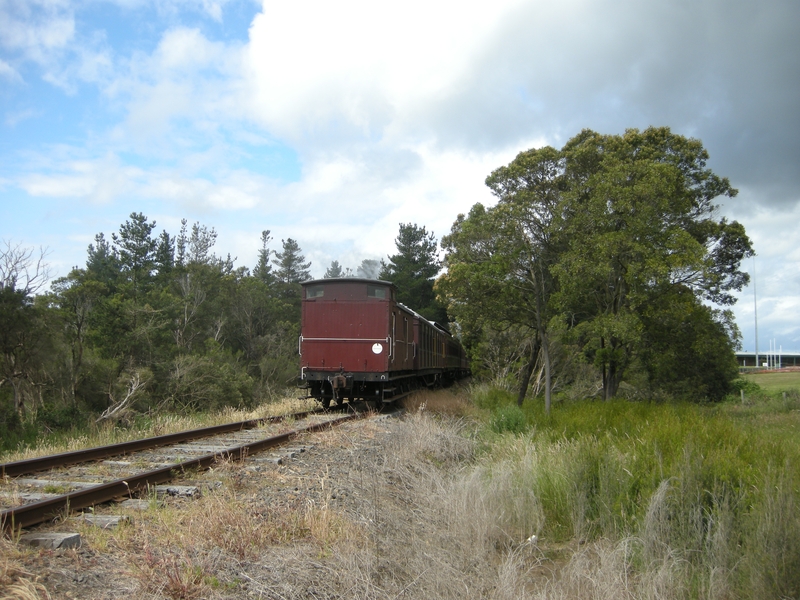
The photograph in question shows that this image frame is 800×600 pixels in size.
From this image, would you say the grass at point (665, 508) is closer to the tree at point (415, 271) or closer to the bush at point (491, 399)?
the bush at point (491, 399)

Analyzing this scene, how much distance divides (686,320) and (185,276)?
36693 millimetres

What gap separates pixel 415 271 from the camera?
162ft

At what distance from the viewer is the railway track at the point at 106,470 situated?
5238mm

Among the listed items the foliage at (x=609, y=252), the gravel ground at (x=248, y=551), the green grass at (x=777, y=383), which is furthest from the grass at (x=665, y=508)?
the green grass at (x=777, y=383)

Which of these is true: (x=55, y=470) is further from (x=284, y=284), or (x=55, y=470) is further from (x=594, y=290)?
(x=284, y=284)

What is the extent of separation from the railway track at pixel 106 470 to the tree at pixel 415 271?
1401 inches

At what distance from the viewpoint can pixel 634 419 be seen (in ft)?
32.4


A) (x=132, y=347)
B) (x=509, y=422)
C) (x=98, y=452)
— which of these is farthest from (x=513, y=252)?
(x=132, y=347)

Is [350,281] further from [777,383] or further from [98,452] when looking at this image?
[777,383]

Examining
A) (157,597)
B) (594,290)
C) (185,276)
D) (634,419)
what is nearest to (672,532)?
(157,597)

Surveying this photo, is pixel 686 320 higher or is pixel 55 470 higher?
pixel 686 320

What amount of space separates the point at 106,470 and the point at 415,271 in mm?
42425

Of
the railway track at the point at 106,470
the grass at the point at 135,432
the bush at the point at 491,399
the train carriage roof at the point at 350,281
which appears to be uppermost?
the train carriage roof at the point at 350,281

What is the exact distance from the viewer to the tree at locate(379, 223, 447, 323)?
47.0 metres
